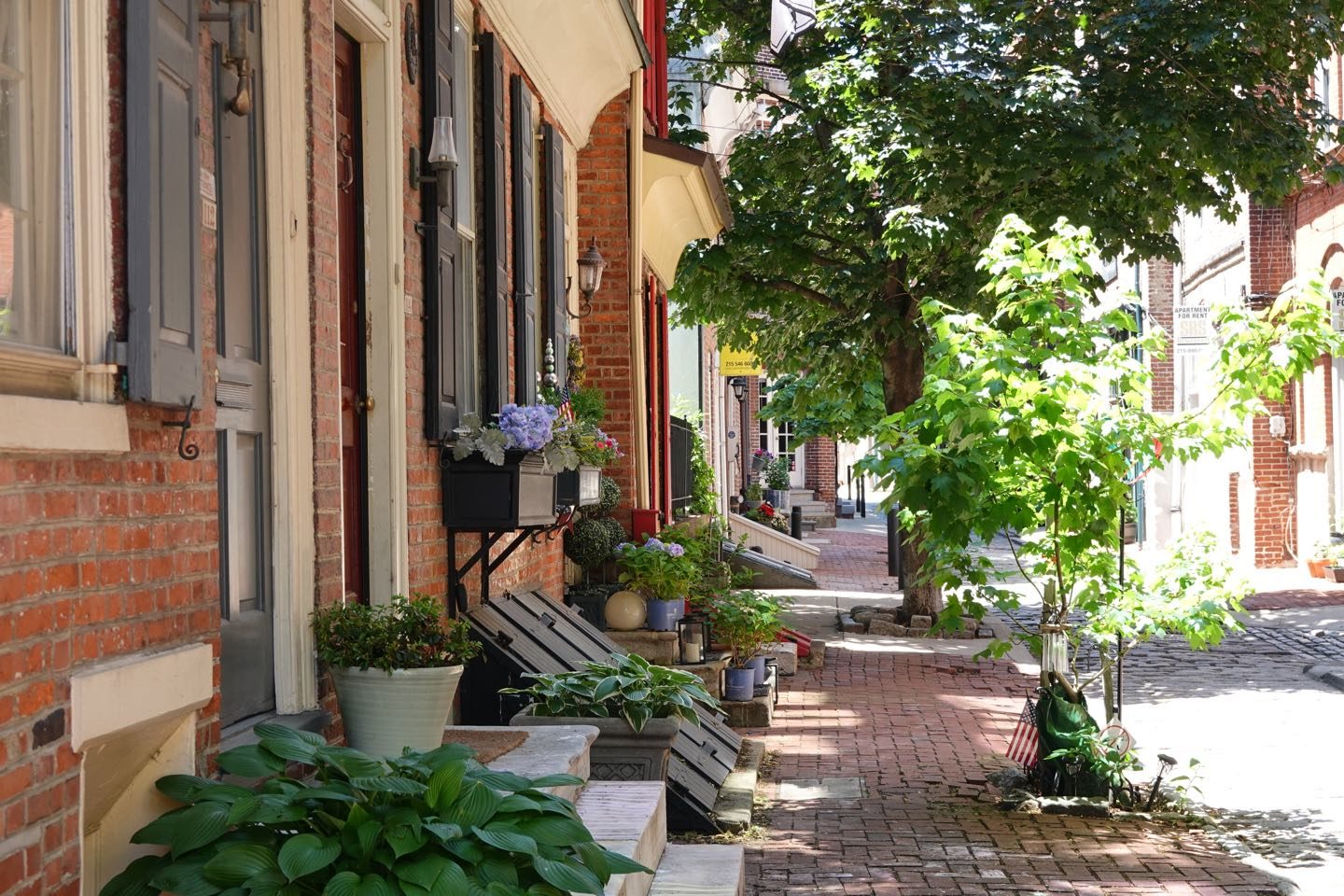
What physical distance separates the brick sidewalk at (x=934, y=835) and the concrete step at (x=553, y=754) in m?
1.06

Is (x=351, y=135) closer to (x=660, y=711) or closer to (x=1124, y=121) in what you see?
(x=660, y=711)

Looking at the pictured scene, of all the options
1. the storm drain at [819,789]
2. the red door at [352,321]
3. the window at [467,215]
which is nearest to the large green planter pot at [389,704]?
the red door at [352,321]

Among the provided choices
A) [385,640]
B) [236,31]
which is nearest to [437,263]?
[385,640]

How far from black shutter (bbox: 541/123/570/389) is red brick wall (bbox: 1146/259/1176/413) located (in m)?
22.7

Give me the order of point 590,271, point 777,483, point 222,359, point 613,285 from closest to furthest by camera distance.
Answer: point 222,359 < point 590,271 < point 613,285 < point 777,483

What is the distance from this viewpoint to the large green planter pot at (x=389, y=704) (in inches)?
193

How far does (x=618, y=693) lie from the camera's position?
6.67 metres

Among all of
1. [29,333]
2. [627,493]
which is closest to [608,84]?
[627,493]

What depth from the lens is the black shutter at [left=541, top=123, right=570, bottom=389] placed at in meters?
9.62

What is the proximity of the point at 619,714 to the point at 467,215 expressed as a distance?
8.29ft

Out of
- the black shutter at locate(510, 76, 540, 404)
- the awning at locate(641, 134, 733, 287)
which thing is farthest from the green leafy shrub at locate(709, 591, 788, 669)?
the awning at locate(641, 134, 733, 287)

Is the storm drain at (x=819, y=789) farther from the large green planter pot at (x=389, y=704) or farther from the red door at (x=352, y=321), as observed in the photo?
the large green planter pot at (x=389, y=704)

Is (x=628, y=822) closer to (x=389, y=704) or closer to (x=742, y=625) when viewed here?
(x=389, y=704)

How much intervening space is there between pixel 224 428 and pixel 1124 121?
10124 mm
